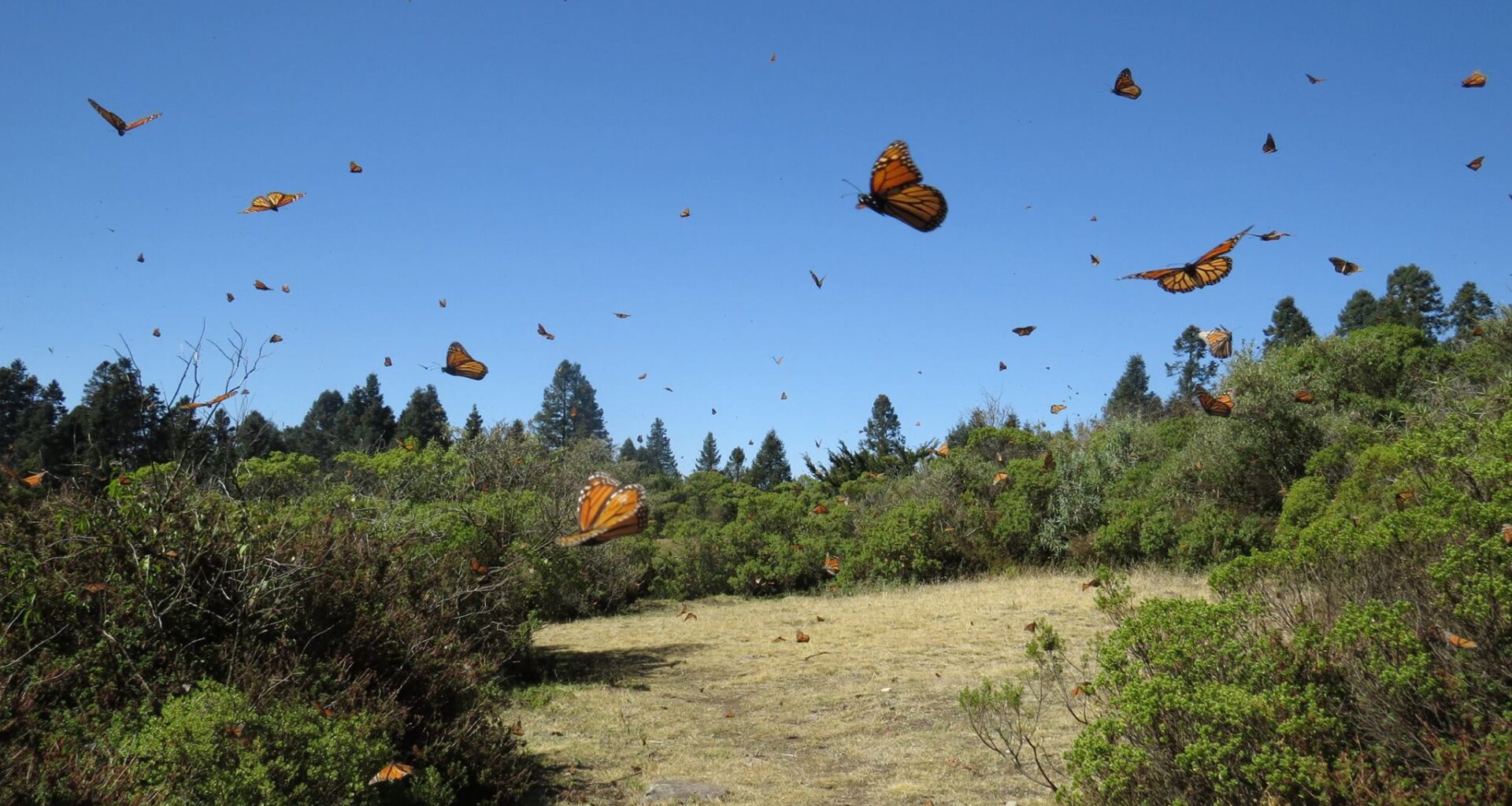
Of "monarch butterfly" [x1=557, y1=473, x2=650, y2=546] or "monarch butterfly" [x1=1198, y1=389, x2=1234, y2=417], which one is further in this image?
"monarch butterfly" [x1=1198, y1=389, x2=1234, y2=417]

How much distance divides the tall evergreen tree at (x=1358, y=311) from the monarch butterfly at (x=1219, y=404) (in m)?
30.4

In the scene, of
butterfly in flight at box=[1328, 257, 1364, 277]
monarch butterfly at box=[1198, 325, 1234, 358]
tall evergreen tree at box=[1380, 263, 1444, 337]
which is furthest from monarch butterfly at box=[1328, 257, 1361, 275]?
tall evergreen tree at box=[1380, 263, 1444, 337]

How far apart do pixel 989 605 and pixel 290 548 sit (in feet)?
37.3

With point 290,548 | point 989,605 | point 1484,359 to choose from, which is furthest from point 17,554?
point 1484,359

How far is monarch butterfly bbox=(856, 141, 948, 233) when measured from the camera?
204 inches

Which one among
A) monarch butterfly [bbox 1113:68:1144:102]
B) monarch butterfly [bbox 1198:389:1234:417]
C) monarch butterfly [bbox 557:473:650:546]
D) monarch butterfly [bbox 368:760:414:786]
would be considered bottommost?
monarch butterfly [bbox 368:760:414:786]

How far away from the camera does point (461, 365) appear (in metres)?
9.48

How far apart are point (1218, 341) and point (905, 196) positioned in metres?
12.5

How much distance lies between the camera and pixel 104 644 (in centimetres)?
415

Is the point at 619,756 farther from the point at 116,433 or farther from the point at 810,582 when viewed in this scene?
the point at 810,582

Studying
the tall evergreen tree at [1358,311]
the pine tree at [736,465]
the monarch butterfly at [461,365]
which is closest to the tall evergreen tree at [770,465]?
the pine tree at [736,465]

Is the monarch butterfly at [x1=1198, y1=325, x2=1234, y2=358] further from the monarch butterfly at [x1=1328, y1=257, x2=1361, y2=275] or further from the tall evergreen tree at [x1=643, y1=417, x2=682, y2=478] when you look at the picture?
the tall evergreen tree at [x1=643, y1=417, x2=682, y2=478]

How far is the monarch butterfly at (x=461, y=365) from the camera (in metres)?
9.31

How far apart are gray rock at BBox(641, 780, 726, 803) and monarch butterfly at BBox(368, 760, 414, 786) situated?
1.93 m
